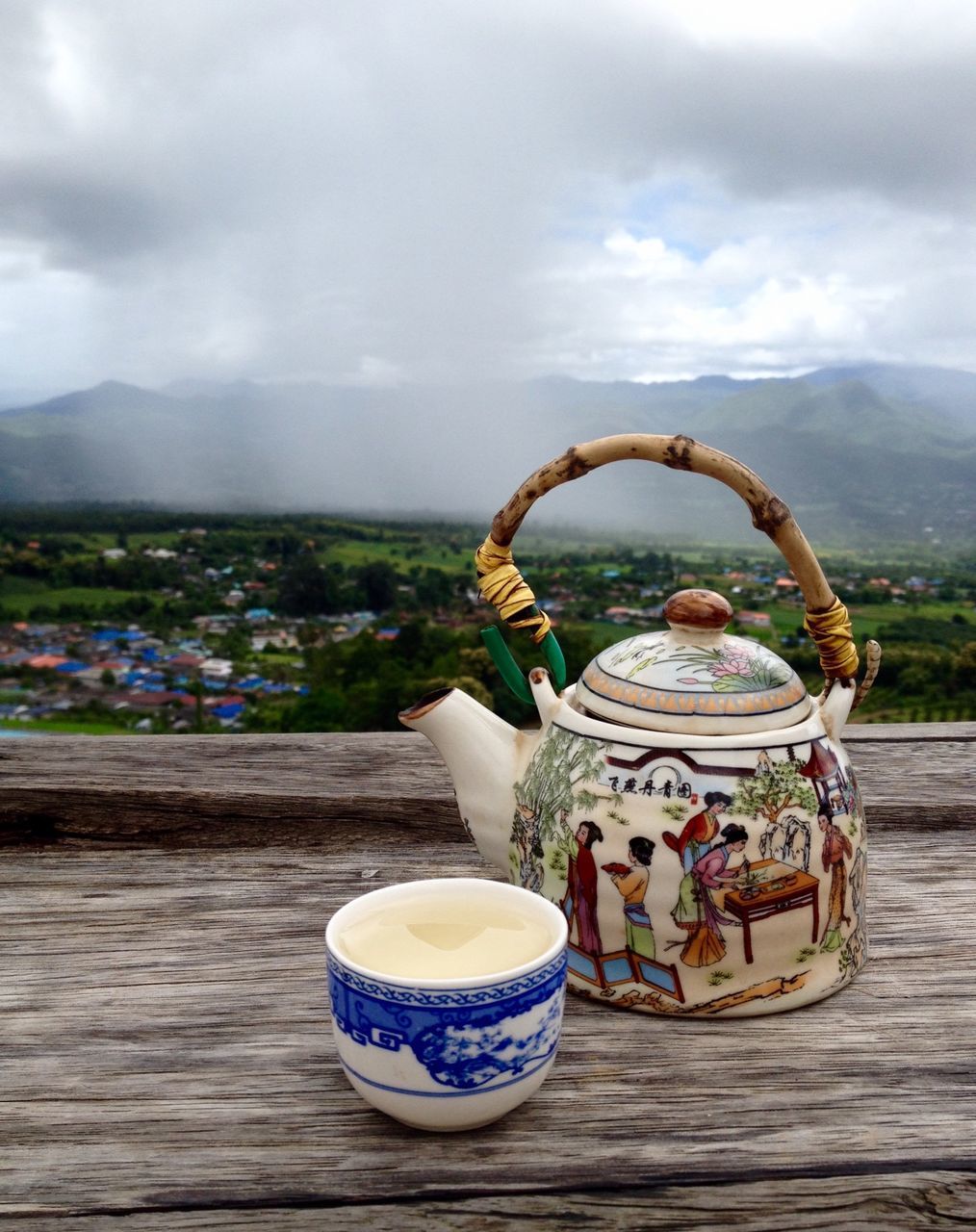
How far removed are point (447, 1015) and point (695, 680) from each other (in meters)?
0.63

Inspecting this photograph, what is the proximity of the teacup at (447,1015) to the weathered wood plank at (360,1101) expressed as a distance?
78mm

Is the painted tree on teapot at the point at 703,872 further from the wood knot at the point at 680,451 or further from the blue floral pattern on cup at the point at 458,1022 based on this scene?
the wood knot at the point at 680,451

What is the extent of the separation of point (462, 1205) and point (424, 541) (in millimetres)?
4410

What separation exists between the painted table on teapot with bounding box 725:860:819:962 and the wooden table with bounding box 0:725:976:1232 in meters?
0.17

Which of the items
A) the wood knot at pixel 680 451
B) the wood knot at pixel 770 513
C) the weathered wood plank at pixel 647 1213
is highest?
the wood knot at pixel 680 451

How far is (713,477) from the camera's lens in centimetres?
148

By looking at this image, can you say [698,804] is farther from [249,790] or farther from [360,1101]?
[249,790]

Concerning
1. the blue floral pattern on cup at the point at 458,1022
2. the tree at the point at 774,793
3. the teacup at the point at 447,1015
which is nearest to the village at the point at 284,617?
the tree at the point at 774,793

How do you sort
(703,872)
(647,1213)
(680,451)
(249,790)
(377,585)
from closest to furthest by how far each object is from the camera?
(647,1213), (703,872), (680,451), (249,790), (377,585)

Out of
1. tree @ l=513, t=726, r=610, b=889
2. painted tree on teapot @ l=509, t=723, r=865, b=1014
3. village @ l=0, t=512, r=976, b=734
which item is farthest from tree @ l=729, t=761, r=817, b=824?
village @ l=0, t=512, r=976, b=734

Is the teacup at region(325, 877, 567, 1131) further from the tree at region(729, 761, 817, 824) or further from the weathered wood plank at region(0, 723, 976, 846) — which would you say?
the weathered wood plank at region(0, 723, 976, 846)

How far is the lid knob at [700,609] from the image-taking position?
1.50 meters

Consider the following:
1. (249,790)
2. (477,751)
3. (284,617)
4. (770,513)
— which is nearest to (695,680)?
(770,513)

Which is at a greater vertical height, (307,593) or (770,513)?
(770,513)
